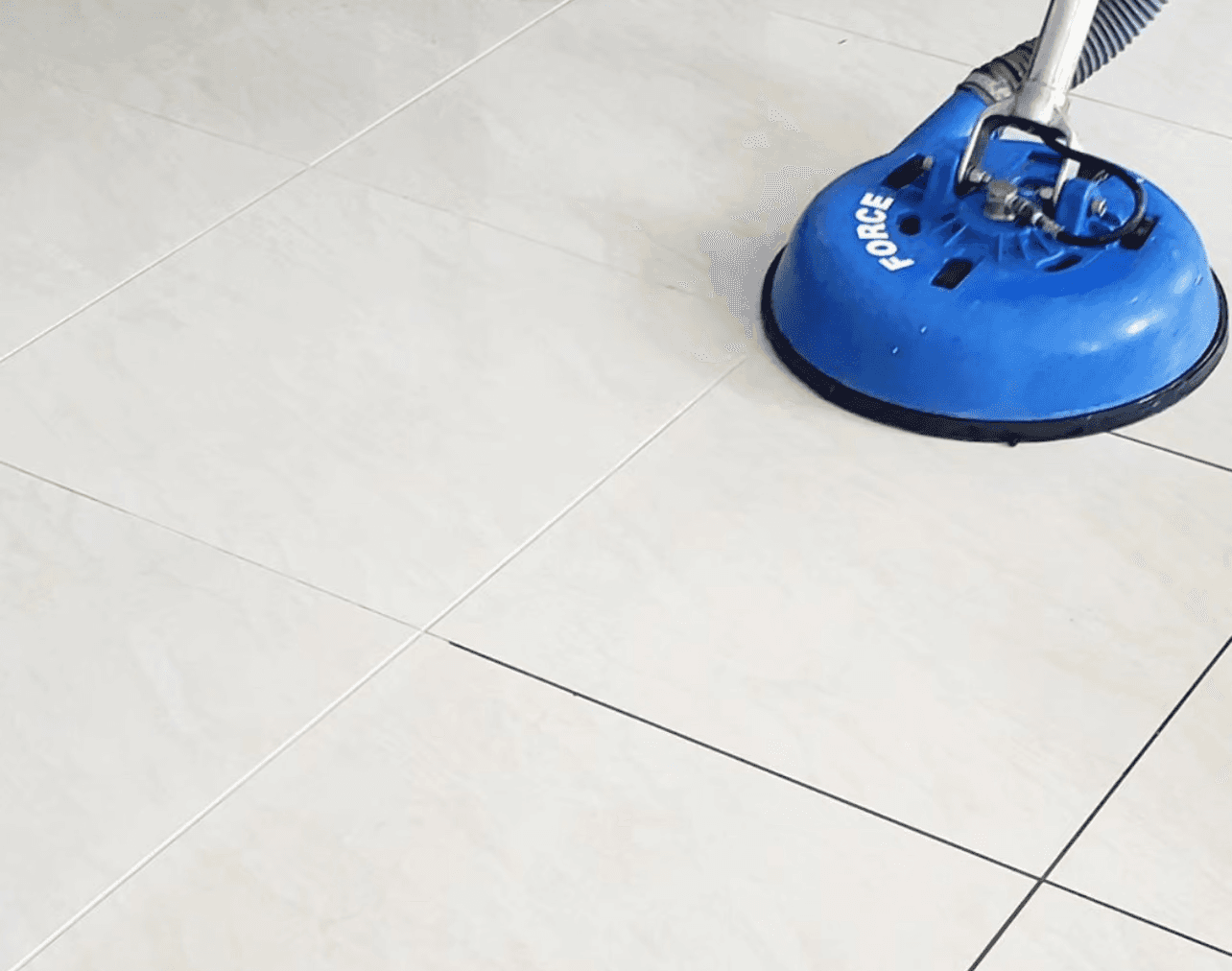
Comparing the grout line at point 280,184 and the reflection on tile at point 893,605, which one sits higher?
the reflection on tile at point 893,605

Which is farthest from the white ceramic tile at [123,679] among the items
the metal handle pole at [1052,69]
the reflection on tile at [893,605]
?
the metal handle pole at [1052,69]

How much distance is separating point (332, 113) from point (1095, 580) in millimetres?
1025

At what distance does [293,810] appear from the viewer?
4.03 feet

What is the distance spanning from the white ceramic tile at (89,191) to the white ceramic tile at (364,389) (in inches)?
1.7

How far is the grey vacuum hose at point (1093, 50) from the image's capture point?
1665 mm

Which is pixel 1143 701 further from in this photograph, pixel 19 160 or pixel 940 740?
pixel 19 160

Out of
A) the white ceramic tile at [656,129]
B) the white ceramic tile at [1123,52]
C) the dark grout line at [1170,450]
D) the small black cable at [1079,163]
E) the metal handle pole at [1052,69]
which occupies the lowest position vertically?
the white ceramic tile at [656,129]

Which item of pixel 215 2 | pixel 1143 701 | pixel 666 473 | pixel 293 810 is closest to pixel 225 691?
pixel 293 810

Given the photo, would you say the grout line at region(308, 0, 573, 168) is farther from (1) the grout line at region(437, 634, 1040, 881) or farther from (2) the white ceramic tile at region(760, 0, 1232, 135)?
(1) the grout line at region(437, 634, 1040, 881)

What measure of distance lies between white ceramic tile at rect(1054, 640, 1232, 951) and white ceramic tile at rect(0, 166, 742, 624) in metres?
0.50

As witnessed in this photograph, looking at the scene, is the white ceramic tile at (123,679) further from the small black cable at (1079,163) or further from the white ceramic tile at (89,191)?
the small black cable at (1079,163)

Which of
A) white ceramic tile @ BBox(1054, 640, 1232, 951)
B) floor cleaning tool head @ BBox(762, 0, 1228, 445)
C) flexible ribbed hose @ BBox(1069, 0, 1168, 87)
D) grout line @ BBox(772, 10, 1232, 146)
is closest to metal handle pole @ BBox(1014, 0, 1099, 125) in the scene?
floor cleaning tool head @ BBox(762, 0, 1228, 445)

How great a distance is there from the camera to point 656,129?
1.97 m

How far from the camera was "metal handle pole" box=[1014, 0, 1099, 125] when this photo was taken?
5.11 feet
